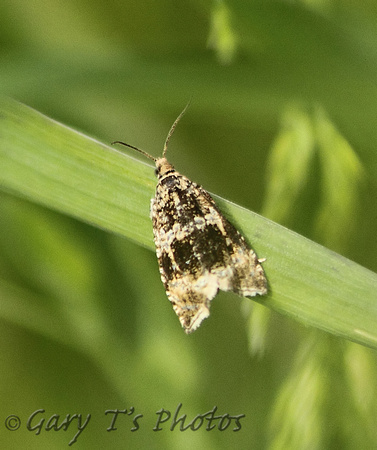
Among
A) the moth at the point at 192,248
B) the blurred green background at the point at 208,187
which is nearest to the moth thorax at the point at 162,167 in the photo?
the moth at the point at 192,248

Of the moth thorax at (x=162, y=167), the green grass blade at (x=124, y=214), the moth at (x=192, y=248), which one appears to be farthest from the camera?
the moth thorax at (x=162, y=167)

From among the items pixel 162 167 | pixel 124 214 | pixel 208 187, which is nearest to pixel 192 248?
pixel 162 167

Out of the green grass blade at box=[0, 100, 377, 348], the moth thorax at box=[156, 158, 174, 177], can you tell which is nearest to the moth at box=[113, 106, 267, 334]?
the moth thorax at box=[156, 158, 174, 177]

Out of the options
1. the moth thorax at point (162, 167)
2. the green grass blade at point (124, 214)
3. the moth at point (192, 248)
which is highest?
the moth thorax at point (162, 167)

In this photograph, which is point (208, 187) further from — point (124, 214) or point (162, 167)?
point (124, 214)

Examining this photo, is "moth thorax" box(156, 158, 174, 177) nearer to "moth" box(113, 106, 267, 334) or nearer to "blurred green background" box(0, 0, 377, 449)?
"moth" box(113, 106, 267, 334)

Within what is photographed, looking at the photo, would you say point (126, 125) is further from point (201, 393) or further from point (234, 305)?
point (201, 393)

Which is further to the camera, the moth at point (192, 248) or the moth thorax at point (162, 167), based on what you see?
the moth thorax at point (162, 167)

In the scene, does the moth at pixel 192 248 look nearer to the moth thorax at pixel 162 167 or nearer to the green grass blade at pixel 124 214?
the moth thorax at pixel 162 167

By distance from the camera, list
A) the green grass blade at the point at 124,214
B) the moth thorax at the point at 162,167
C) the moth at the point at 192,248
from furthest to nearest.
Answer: the moth thorax at the point at 162,167
the moth at the point at 192,248
the green grass blade at the point at 124,214
